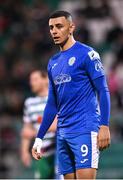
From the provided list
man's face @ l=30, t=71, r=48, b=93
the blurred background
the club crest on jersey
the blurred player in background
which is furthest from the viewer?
the blurred background

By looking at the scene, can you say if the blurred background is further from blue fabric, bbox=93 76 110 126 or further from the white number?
blue fabric, bbox=93 76 110 126

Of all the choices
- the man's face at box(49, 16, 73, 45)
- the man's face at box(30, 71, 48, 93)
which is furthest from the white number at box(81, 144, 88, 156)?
the man's face at box(30, 71, 48, 93)

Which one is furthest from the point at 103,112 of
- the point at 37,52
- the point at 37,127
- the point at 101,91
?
the point at 37,52

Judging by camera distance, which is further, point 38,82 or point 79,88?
point 38,82

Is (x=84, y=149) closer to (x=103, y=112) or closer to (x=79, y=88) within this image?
(x=103, y=112)

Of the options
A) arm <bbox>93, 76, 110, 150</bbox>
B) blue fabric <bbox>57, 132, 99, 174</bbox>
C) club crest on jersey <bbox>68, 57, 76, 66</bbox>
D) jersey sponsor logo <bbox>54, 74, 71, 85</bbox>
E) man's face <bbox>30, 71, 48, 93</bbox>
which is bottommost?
blue fabric <bbox>57, 132, 99, 174</bbox>

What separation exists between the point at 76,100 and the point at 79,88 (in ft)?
0.37

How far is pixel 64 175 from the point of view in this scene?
21.1 ft

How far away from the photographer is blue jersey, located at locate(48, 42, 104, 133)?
20.4 ft

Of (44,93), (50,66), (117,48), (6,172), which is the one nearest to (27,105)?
(44,93)

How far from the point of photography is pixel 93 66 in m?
6.16

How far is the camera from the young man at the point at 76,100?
20.4ft

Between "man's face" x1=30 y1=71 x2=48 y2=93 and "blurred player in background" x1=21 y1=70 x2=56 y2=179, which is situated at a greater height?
"man's face" x1=30 y1=71 x2=48 y2=93

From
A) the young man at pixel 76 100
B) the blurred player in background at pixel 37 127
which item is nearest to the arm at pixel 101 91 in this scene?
the young man at pixel 76 100
